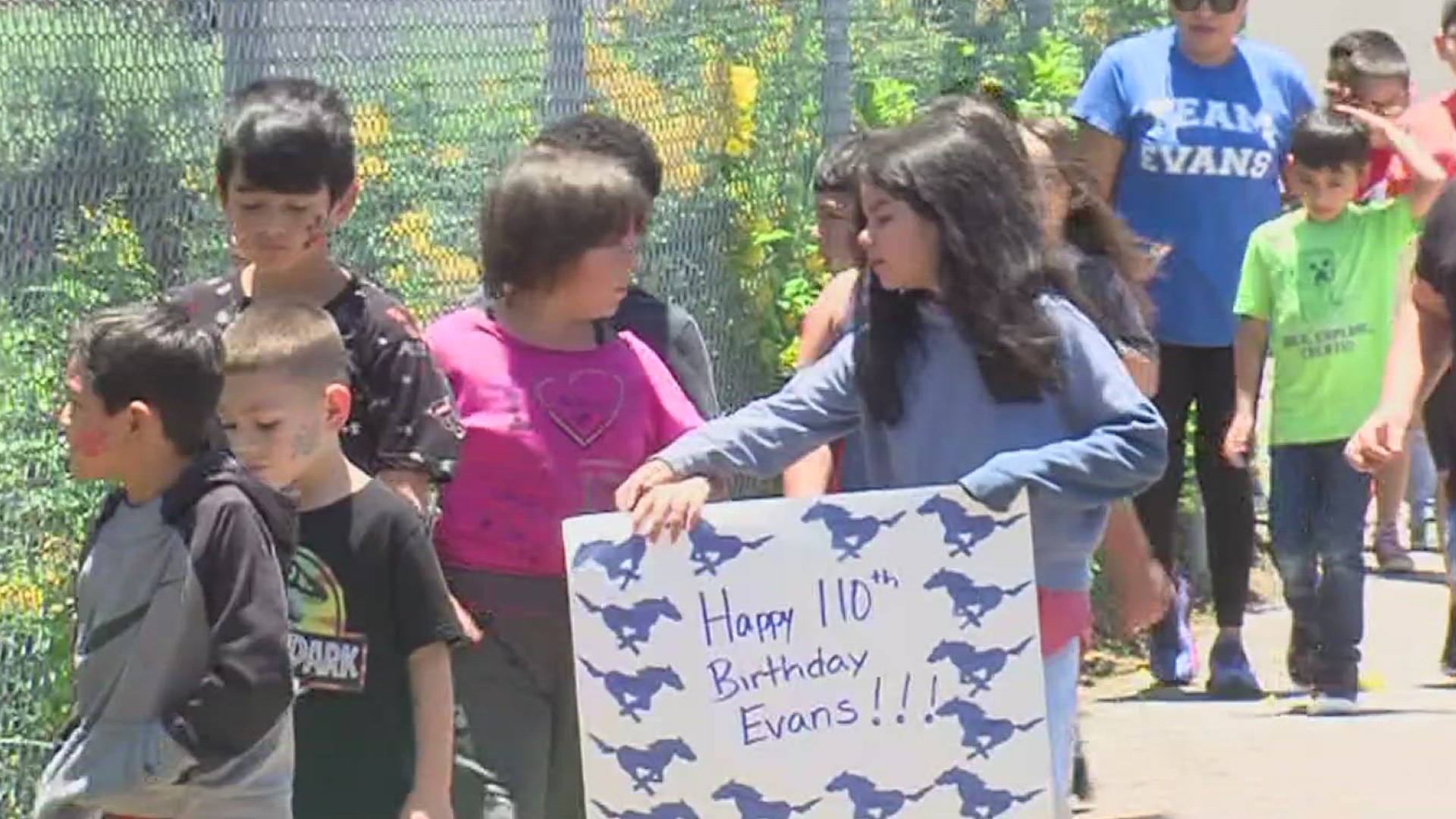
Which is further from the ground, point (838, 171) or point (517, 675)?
point (838, 171)

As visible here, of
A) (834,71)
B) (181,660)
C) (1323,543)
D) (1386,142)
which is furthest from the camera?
(1386,142)

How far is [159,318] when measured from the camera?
4.08 m

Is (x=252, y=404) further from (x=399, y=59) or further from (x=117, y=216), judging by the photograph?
(x=399, y=59)

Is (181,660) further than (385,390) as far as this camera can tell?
No

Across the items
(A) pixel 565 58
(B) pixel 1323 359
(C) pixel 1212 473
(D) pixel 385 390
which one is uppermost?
(A) pixel 565 58

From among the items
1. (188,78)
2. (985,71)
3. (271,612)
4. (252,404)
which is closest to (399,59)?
(188,78)

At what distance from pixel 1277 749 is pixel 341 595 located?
4279 mm

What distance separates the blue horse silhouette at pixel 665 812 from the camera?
4598 mm

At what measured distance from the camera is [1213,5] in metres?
8.71

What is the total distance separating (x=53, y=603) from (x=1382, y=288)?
4.50 metres

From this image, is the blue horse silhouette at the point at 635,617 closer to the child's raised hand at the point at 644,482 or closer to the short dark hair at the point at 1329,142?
the child's raised hand at the point at 644,482

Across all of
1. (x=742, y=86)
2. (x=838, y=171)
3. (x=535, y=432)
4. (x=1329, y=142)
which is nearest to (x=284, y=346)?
(x=535, y=432)

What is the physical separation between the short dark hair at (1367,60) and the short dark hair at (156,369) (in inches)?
290

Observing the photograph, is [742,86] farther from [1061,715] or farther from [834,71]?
[1061,715]
